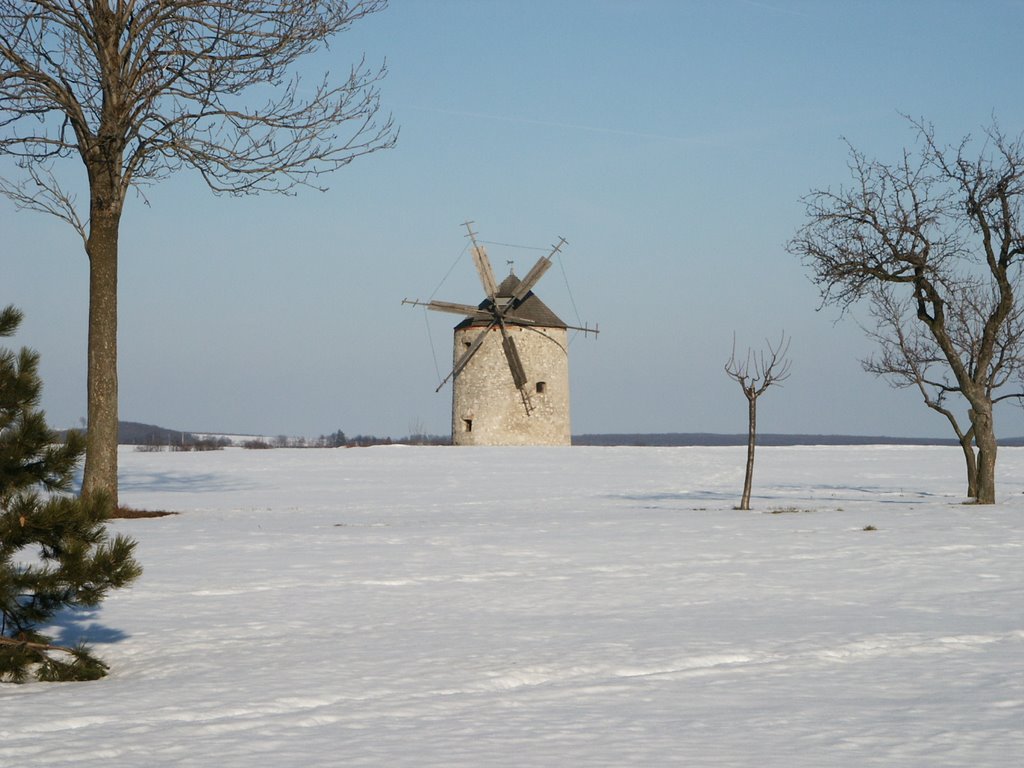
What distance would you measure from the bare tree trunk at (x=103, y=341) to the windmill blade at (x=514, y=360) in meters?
28.8

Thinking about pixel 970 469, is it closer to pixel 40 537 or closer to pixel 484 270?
pixel 40 537

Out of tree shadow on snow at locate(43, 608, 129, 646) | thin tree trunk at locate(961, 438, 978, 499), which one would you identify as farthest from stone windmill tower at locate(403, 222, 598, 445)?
tree shadow on snow at locate(43, 608, 129, 646)

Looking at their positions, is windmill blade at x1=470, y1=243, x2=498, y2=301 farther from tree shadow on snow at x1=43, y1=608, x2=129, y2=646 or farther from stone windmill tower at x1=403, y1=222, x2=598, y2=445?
tree shadow on snow at x1=43, y1=608, x2=129, y2=646

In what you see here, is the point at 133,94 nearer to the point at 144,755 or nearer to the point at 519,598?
the point at 519,598

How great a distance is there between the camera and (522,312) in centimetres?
4641

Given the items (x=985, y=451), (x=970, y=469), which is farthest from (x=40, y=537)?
(x=970, y=469)

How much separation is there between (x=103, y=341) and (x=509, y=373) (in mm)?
29376

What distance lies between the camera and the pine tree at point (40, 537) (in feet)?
22.6

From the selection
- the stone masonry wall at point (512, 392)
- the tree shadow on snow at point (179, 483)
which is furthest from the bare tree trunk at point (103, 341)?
the stone masonry wall at point (512, 392)

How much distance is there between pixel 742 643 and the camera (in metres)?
7.55

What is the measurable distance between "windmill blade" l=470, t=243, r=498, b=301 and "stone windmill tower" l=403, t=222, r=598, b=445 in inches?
4.4

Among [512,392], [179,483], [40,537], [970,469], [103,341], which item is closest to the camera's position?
[40,537]

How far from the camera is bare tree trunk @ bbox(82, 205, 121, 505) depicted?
16.7 meters

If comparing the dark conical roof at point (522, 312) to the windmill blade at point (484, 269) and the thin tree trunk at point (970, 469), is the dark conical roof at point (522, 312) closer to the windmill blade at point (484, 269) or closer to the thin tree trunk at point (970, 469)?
the windmill blade at point (484, 269)
